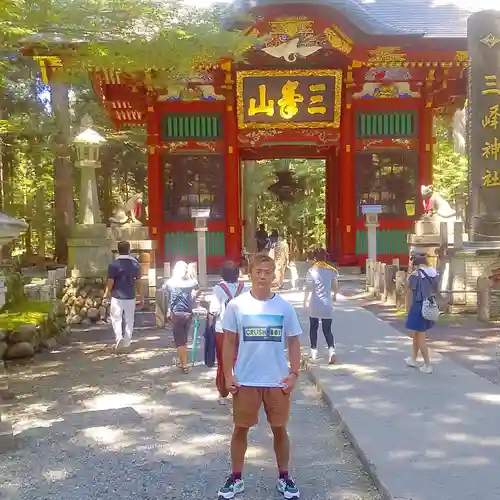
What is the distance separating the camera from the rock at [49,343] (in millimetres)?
8951

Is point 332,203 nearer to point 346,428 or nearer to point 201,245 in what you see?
point 201,245

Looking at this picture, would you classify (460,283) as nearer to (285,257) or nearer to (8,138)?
(285,257)

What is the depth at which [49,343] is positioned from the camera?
9.10 metres

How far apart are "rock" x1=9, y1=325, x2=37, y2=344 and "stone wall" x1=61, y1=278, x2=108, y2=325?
3.19 meters

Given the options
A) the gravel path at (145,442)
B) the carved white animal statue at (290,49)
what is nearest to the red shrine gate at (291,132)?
the carved white animal statue at (290,49)

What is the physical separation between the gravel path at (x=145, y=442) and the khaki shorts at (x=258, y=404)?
1.78ft

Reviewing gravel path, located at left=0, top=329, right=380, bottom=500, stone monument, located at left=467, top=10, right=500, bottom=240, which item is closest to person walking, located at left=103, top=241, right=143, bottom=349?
gravel path, located at left=0, top=329, right=380, bottom=500

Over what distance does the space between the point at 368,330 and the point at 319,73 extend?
8799mm

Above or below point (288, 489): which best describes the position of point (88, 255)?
above

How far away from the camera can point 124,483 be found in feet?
13.4

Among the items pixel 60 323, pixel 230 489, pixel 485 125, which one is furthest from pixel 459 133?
pixel 230 489

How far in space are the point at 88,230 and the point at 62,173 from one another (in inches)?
456

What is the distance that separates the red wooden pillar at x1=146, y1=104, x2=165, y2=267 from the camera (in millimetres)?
16250

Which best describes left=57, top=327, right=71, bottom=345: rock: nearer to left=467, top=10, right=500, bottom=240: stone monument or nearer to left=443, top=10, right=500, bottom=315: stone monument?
left=443, top=10, right=500, bottom=315: stone monument
